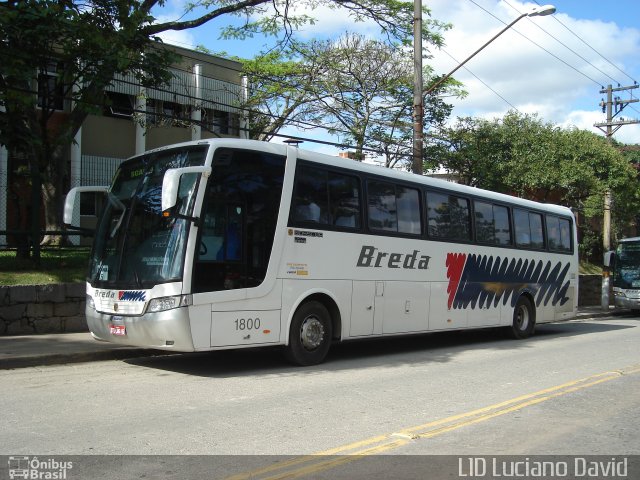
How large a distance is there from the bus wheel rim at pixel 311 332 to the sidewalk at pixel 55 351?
2.79m

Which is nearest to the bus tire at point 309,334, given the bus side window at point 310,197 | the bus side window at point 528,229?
the bus side window at point 310,197

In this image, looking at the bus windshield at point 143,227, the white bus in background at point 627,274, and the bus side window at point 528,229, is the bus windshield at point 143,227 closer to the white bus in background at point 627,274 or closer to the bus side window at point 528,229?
the bus side window at point 528,229

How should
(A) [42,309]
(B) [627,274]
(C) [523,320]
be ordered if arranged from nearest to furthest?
(A) [42,309] < (C) [523,320] < (B) [627,274]

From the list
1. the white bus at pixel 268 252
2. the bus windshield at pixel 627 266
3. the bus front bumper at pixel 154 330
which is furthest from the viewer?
the bus windshield at pixel 627 266

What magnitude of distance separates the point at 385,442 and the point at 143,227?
4871 mm

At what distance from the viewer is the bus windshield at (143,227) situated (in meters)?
8.38

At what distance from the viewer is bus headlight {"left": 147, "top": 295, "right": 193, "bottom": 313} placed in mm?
8141

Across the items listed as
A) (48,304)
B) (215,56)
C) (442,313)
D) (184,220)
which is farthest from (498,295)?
(215,56)

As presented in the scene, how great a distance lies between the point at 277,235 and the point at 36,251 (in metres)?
6.57

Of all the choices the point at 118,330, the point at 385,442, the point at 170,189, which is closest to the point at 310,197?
the point at 170,189

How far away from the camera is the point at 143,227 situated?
8.77 m

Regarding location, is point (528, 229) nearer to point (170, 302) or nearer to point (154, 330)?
point (170, 302)

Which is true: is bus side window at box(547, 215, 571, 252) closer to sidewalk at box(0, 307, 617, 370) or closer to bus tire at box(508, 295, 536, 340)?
bus tire at box(508, 295, 536, 340)

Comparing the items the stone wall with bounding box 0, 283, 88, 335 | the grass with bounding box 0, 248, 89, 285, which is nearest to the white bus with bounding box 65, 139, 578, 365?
the stone wall with bounding box 0, 283, 88, 335
